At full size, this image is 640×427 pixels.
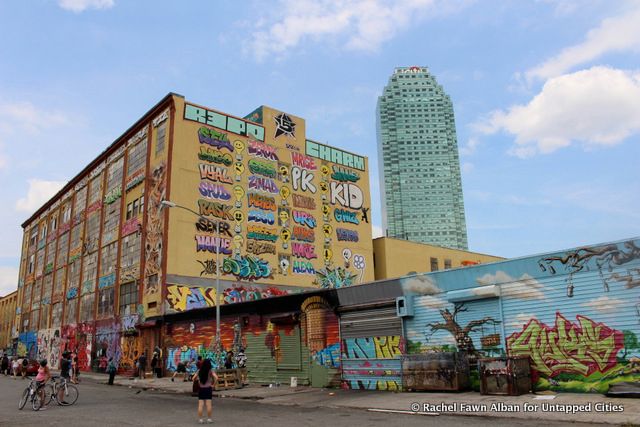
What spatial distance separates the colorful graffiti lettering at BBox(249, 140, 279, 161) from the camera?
45.0 m

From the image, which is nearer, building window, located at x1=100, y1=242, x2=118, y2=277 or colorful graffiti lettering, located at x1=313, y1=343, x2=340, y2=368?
colorful graffiti lettering, located at x1=313, y1=343, x2=340, y2=368

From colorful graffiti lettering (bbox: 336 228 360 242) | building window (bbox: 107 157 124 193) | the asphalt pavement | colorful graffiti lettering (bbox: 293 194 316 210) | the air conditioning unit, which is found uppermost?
building window (bbox: 107 157 124 193)

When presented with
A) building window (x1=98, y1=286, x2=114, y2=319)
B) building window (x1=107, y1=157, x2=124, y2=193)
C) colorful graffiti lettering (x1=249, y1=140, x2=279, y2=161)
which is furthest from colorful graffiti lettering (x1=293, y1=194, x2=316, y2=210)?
building window (x1=98, y1=286, x2=114, y2=319)

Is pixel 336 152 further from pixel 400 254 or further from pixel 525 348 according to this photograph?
pixel 525 348

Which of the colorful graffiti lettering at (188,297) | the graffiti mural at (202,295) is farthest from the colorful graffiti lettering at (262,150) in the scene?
the colorful graffiti lettering at (188,297)

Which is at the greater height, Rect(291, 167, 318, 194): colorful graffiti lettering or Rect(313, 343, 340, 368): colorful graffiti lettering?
A: Rect(291, 167, 318, 194): colorful graffiti lettering

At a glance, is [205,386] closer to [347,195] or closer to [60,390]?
[60,390]

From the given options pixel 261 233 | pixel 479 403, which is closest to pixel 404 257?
pixel 261 233

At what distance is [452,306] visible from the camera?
782 inches

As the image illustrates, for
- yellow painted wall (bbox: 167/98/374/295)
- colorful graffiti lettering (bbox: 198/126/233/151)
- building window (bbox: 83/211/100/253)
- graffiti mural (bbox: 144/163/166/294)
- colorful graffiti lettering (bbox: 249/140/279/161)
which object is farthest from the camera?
building window (bbox: 83/211/100/253)

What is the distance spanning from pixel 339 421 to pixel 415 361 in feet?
22.9

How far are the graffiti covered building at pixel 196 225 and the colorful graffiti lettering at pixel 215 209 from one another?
87 millimetres

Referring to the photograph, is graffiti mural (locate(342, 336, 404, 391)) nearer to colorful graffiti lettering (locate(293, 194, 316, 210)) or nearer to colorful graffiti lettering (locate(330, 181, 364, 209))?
colorful graffiti lettering (locate(293, 194, 316, 210))

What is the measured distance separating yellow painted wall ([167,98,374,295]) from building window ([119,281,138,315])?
5708 millimetres
